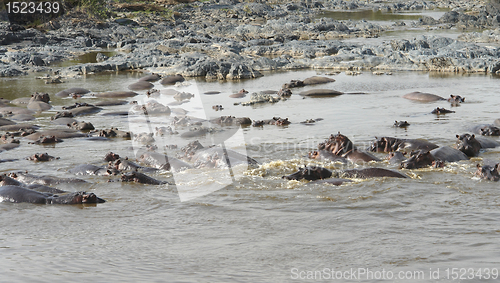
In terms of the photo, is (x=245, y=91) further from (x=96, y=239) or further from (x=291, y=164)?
(x=96, y=239)

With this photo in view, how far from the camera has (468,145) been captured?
8.47 m

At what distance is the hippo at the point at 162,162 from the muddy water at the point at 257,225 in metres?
0.23

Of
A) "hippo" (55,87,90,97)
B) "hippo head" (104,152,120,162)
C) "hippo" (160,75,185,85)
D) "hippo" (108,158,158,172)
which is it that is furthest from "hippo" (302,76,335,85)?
"hippo" (108,158,158,172)

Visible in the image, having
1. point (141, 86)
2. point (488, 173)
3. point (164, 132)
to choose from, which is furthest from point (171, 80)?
point (488, 173)

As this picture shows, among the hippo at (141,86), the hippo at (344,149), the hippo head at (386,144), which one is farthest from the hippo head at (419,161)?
Result: the hippo at (141,86)

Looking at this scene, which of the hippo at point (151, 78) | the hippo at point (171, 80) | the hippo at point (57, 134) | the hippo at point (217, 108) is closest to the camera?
the hippo at point (57, 134)

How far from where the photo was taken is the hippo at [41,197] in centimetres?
653

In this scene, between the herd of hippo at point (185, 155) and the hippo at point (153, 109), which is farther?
the hippo at point (153, 109)

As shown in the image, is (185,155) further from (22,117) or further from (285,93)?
(285,93)

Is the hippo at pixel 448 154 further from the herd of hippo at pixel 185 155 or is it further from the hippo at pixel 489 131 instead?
the hippo at pixel 489 131

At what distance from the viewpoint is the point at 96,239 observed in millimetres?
5301

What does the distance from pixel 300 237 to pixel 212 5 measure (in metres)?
52.3

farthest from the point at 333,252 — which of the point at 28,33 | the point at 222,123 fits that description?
the point at 28,33

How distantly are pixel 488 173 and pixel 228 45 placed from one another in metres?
20.6
